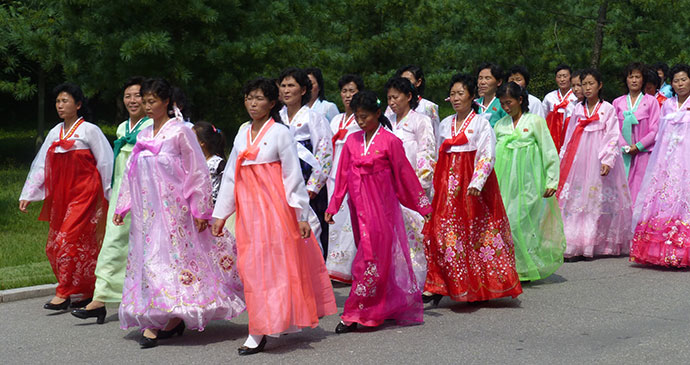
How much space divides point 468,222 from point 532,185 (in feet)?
4.70

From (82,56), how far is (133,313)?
11632 mm

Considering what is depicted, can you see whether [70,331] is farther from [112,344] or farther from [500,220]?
[500,220]

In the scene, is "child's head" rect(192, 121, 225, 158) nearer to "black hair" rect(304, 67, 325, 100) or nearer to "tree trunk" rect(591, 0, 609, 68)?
"black hair" rect(304, 67, 325, 100)

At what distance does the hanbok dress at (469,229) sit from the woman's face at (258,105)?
6.08ft

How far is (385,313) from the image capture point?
6621 mm

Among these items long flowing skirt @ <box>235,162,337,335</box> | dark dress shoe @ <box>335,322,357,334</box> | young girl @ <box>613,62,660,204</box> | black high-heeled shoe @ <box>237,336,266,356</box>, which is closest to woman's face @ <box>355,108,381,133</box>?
long flowing skirt @ <box>235,162,337,335</box>

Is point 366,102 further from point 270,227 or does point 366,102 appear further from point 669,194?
point 669,194

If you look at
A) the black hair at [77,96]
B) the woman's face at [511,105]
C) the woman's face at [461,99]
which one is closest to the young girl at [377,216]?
the woman's face at [461,99]

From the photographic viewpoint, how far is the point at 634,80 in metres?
Result: 11.3

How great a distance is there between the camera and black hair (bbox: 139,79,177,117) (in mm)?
6465

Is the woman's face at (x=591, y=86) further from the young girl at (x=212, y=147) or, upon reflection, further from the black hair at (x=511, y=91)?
the young girl at (x=212, y=147)

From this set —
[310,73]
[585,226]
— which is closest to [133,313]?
[310,73]

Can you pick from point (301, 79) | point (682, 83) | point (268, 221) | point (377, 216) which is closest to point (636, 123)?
point (682, 83)

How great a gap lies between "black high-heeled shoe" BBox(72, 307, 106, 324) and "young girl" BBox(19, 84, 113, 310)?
513 mm
